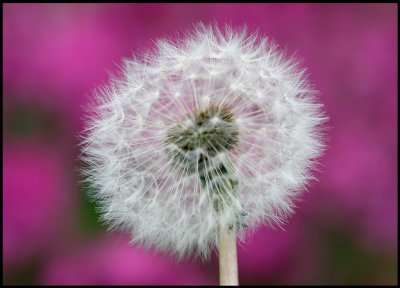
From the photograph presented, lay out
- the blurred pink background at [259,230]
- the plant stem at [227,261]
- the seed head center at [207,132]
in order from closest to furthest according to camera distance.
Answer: the plant stem at [227,261], the seed head center at [207,132], the blurred pink background at [259,230]

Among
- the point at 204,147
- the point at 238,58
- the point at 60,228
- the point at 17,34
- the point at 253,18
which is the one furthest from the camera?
the point at 17,34

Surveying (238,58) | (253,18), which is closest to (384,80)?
(253,18)

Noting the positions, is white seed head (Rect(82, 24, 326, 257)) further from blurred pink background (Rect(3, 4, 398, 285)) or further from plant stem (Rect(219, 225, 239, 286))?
blurred pink background (Rect(3, 4, 398, 285))

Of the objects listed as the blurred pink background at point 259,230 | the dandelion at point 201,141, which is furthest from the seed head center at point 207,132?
the blurred pink background at point 259,230

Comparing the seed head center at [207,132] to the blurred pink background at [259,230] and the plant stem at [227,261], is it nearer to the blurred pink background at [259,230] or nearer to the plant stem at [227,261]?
the plant stem at [227,261]

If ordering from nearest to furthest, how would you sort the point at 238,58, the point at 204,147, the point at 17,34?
the point at 204,147
the point at 238,58
the point at 17,34

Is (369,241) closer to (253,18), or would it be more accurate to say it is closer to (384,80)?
(384,80)

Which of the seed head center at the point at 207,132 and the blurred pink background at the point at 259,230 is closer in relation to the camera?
the seed head center at the point at 207,132

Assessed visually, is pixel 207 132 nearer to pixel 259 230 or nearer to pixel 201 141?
pixel 201 141
